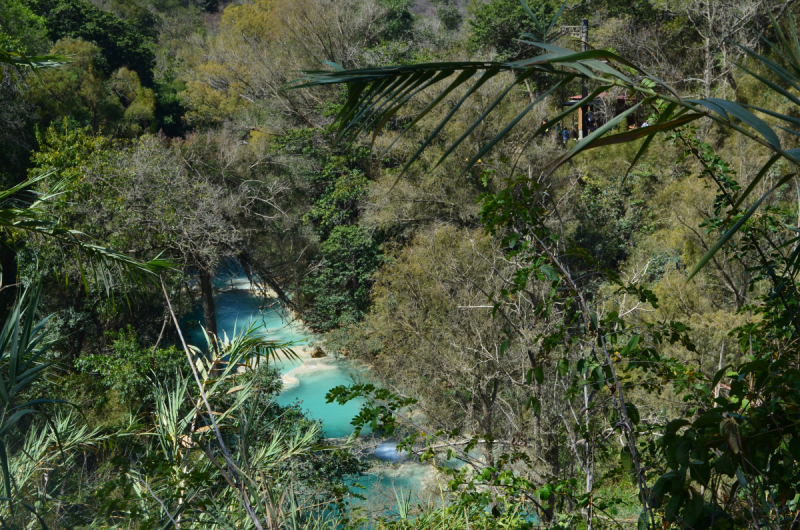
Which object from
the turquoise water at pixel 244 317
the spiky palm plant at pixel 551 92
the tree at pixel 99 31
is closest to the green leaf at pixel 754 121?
the spiky palm plant at pixel 551 92

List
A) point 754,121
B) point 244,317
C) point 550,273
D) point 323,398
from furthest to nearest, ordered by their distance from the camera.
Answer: point 244,317
point 323,398
point 550,273
point 754,121

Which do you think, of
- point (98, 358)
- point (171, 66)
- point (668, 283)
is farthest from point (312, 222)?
point (171, 66)

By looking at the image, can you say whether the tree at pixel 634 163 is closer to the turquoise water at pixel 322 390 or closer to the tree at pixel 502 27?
the turquoise water at pixel 322 390

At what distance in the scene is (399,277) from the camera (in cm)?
1162

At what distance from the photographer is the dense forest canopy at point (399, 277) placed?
2.16 meters

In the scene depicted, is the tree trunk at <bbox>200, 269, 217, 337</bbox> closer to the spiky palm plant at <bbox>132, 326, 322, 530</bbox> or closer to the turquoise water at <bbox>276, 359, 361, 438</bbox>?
the turquoise water at <bbox>276, 359, 361, 438</bbox>

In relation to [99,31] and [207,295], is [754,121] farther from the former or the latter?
[99,31]

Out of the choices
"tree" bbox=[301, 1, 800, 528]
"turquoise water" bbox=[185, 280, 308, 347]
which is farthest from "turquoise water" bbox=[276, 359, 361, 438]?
"tree" bbox=[301, 1, 800, 528]

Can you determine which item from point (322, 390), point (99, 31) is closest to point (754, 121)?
point (322, 390)

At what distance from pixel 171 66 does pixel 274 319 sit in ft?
52.0

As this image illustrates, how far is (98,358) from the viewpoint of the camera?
357 inches

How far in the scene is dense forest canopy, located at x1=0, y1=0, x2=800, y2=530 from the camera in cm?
216

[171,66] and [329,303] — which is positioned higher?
[171,66]

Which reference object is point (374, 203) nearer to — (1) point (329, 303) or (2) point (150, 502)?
(1) point (329, 303)
